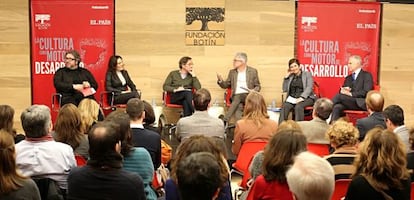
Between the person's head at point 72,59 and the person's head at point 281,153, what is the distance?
17.9 ft

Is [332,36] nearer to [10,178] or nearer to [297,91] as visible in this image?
[297,91]

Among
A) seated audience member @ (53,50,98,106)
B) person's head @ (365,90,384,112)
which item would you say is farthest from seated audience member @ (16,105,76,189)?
seated audience member @ (53,50,98,106)

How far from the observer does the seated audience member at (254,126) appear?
5156 mm

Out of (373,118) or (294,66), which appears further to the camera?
(294,66)

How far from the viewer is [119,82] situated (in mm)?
8523

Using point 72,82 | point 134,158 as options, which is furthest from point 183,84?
point 134,158

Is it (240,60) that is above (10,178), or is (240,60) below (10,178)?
above

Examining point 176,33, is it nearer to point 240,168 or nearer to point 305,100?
point 305,100

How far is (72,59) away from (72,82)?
323 mm

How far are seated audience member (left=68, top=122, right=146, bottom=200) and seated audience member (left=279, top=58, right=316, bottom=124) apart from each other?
573cm

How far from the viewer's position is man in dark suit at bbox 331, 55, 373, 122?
8.38 metres

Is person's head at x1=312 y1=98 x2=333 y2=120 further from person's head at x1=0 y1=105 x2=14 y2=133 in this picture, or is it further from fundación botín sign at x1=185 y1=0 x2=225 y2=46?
fundación botín sign at x1=185 y1=0 x2=225 y2=46

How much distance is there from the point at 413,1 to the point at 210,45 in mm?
3382

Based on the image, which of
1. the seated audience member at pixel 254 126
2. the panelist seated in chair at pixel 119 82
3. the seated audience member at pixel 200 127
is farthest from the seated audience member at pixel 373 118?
the panelist seated in chair at pixel 119 82
